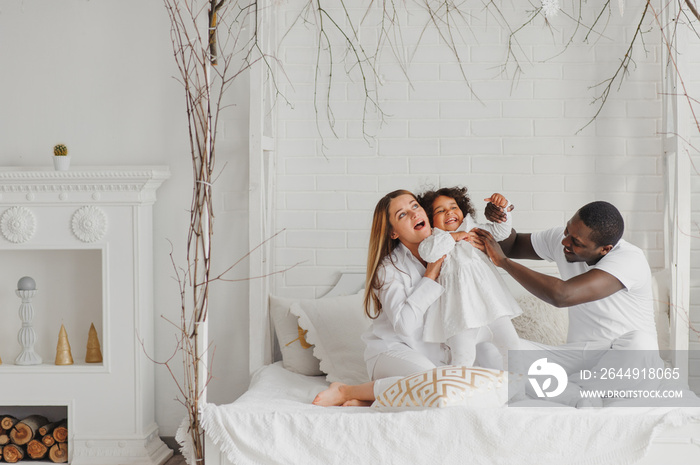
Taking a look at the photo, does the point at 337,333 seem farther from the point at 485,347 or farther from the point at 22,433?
the point at 22,433

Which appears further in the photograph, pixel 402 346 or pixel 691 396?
pixel 402 346

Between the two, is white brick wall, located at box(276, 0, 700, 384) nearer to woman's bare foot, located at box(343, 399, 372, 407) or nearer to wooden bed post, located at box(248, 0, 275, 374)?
wooden bed post, located at box(248, 0, 275, 374)

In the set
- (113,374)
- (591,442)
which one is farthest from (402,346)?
(113,374)

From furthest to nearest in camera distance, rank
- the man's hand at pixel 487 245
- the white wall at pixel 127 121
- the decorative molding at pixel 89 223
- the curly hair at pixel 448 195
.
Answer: the white wall at pixel 127 121 → the decorative molding at pixel 89 223 → the curly hair at pixel 448 195 → the man's hand at pixel 487 245

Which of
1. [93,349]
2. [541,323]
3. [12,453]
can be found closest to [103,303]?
[93,349]

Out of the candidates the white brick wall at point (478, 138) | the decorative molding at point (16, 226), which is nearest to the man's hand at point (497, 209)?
the white brick wall at point (478, 138)

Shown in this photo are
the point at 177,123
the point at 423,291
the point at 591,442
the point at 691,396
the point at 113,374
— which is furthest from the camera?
the point at 177,123

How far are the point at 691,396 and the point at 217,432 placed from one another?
1.58m

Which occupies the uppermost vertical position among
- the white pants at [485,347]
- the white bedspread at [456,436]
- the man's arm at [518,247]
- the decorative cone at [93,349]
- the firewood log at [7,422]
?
the man's arm at [518,247]

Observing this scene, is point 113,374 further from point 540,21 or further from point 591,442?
point 540,21

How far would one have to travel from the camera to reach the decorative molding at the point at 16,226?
2.94 metres

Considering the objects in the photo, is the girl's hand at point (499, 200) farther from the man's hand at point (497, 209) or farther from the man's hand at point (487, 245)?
the man's hand at point (487, 245)

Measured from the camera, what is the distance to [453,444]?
2.12 meters

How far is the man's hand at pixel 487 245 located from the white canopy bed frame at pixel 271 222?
2.75 feet
